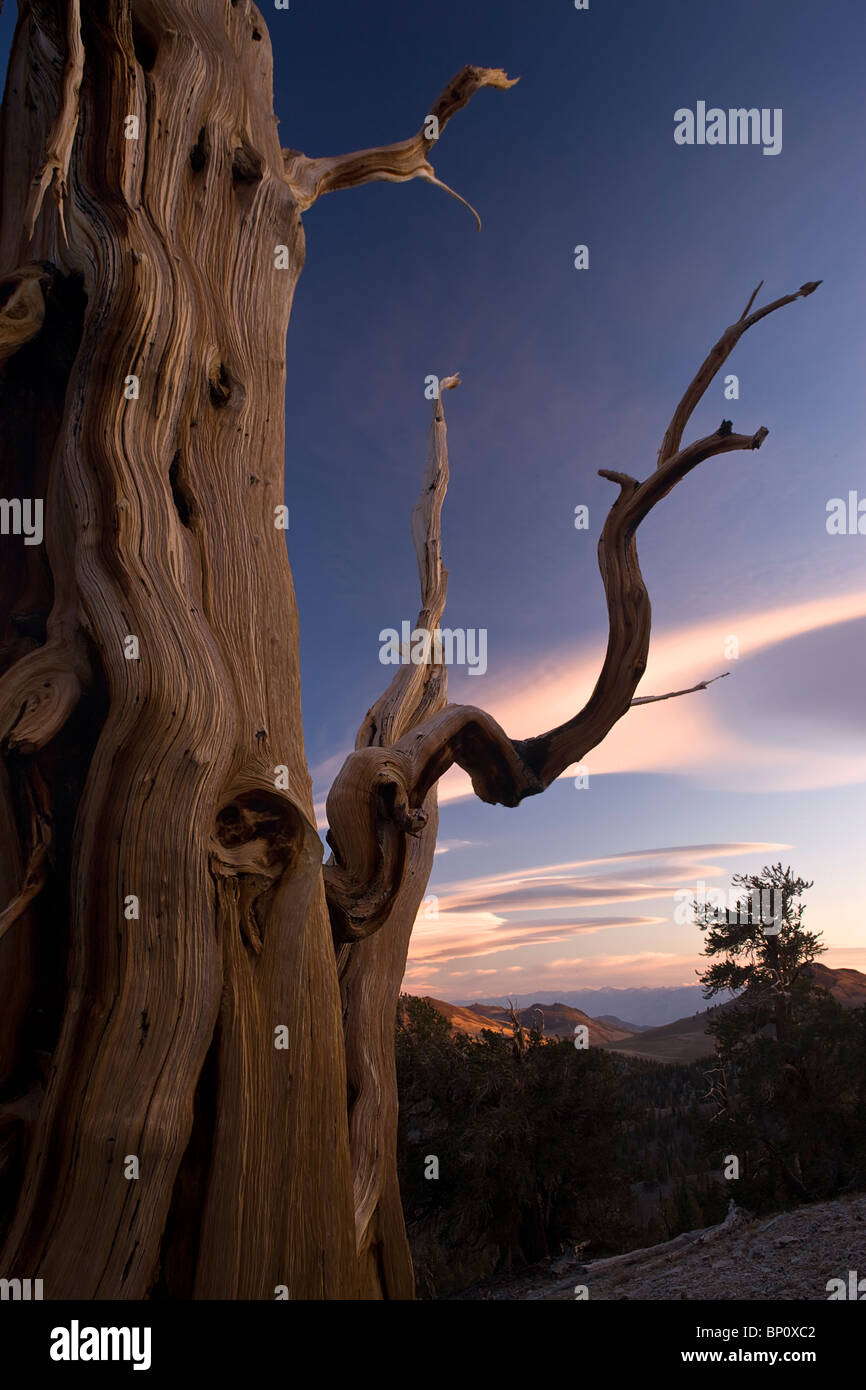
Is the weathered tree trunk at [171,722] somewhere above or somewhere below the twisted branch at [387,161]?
below

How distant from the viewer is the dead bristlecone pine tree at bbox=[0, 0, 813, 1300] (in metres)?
2.00

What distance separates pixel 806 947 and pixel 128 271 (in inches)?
483

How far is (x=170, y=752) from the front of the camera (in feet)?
7.30

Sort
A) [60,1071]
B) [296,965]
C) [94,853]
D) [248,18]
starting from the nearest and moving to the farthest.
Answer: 1. [60,1071]
2. [94,853]
3. [296,965]
4. [248,18]

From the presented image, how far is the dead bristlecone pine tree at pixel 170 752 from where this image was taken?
1997mm

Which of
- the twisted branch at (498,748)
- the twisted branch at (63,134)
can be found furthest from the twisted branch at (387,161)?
the twisted branch at (498,748)

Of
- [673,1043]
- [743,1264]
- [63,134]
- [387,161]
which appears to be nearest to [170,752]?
[63,134]

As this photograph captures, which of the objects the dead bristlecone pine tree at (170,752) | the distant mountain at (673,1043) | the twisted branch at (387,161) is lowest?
the distant mountain at (673,1043)

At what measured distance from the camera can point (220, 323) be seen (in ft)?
9.68

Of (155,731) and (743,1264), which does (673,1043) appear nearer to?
(743,1264)

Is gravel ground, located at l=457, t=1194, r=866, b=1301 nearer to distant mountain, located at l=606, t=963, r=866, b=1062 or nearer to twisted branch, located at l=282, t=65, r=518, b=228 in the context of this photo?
twisted branch, located at l=282, t=65, r=518, b=228

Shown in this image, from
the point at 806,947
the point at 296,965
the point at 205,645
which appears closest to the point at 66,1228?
the point at 296,965

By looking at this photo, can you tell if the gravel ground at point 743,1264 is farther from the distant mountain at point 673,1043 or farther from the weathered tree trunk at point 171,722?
the distant mountain at point 673,1043
